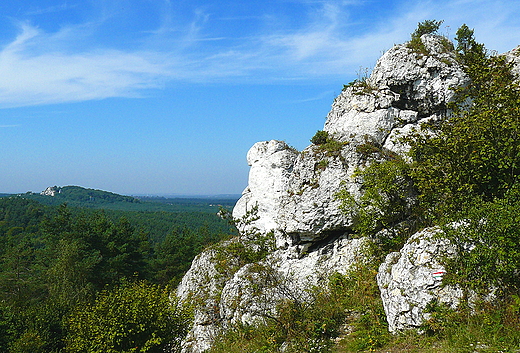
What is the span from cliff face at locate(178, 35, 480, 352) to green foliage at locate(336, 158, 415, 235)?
1478 mm

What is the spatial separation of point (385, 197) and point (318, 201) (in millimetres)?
2885

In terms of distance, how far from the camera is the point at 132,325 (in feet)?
36.6

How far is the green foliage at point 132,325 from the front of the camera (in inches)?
432

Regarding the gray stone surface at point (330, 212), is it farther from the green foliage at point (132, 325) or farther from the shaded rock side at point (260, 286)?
the green foliage at point (132, 325)

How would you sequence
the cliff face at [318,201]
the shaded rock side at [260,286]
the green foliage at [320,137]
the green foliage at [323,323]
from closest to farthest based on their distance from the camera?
the green foliage at [323,323]
the shaded rock side at [260,286]
the cliff face at [318,201]
the green foliage at [320,137]

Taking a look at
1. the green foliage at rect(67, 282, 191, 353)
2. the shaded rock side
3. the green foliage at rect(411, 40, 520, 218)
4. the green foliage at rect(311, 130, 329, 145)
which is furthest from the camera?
the green foliage at rect(311, 130, 329, 145)

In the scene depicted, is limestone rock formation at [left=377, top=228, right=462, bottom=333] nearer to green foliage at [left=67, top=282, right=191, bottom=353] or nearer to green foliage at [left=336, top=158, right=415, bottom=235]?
green foliage at [left=336, top=158, right=415, bottom=235]

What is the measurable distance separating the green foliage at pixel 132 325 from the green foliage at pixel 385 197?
667 centimetres

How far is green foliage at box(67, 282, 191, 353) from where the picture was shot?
10984mm

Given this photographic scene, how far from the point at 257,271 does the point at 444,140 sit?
7.40m

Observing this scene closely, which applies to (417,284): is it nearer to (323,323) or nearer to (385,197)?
(323,323)

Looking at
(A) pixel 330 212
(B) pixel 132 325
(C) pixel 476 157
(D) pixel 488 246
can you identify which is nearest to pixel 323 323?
(D) pixel 488 246

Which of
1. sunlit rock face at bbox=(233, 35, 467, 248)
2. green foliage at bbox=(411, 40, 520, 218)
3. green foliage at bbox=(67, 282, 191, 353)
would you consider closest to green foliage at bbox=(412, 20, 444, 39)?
sunlit rock face at bbox=(233, 35, 467, 248)

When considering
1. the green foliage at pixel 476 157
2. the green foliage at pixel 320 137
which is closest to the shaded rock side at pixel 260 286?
the green foliage at pixel 476 157
